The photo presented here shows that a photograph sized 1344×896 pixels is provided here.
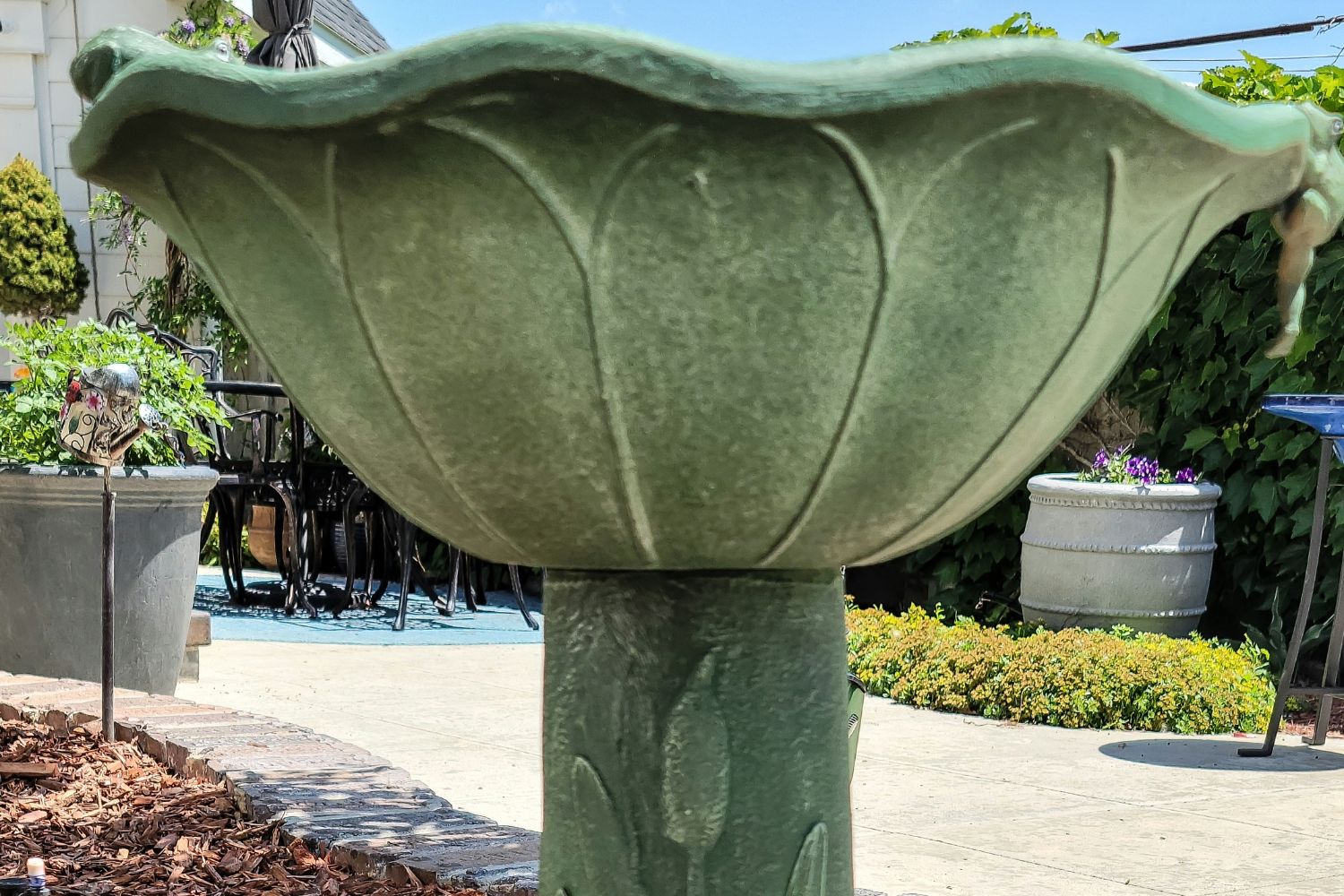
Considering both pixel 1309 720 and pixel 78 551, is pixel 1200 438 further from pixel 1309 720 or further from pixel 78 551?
pixel 78 551

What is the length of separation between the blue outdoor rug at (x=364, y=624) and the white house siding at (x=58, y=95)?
7.81m

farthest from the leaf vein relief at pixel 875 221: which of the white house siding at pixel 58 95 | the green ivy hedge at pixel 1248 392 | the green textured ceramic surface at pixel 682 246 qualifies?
the white house siding at pixel 58 95

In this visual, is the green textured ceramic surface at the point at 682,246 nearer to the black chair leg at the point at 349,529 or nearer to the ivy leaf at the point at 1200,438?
the ivy leaf at the point at 1200,438

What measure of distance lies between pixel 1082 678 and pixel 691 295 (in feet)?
13.0

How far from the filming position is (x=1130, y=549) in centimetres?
546

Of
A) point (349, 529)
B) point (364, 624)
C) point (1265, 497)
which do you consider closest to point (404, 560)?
point (349, 529)

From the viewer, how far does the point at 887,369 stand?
131 centimetres

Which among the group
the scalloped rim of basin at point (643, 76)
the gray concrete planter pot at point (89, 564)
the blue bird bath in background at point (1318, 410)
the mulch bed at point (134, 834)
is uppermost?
the scalloped rim of basin at point (643, 76)

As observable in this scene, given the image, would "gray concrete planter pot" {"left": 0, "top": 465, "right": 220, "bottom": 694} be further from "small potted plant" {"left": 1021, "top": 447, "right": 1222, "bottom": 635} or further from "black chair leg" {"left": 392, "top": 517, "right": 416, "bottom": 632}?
"small potted plant" {"left": 1021, "top": 447, "right": 1222, "bottom": 635}

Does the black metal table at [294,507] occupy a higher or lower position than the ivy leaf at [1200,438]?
lower

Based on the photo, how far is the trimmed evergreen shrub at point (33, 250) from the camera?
14875 mm

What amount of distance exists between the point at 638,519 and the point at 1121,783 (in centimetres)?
292

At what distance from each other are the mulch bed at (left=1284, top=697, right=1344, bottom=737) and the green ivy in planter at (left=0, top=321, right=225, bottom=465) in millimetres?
3588

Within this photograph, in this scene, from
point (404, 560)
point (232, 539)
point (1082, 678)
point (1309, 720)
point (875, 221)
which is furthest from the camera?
point (232, 539)
